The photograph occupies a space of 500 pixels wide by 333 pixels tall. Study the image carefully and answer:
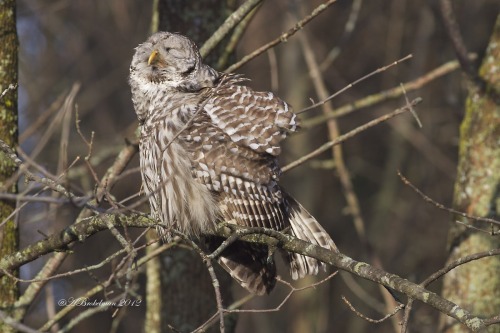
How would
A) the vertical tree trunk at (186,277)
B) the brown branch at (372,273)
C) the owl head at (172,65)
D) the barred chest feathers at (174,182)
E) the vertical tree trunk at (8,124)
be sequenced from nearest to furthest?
the brown branch at (372,273)
the vertical tree trunk at (8,124)
the barred chest feathers at (174,182)
the owl head at (172,65)
the vertical tree trunk at (186,277)

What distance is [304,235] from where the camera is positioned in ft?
16.7

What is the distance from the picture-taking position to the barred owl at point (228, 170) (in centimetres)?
475

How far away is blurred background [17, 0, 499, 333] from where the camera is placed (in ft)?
37.8

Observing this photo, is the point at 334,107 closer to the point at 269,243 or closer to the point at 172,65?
the point at 172,65

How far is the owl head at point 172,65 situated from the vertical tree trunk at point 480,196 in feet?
5.57

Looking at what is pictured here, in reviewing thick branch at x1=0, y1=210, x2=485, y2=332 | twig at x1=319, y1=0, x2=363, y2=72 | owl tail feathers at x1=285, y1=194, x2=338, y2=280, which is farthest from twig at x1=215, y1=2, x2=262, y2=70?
thick branch at x1=0, y1=210, x2=485, y2=332

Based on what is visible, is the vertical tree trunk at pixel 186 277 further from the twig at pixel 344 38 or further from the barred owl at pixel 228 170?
the twig at pixel 344 38

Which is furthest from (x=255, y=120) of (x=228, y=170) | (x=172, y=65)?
(x=172, y=65)

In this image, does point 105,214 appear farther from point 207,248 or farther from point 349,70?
point 349,70

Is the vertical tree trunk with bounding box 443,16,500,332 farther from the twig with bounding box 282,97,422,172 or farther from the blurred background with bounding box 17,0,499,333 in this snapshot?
the blurred background with bounding box 17,0,499,333

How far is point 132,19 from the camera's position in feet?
44.0

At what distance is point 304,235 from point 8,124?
6.05ft

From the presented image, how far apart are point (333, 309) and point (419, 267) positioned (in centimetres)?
187

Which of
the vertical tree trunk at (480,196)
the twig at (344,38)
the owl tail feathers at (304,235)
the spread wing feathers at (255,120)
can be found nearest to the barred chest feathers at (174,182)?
the spread wing feathers at (255,120)
